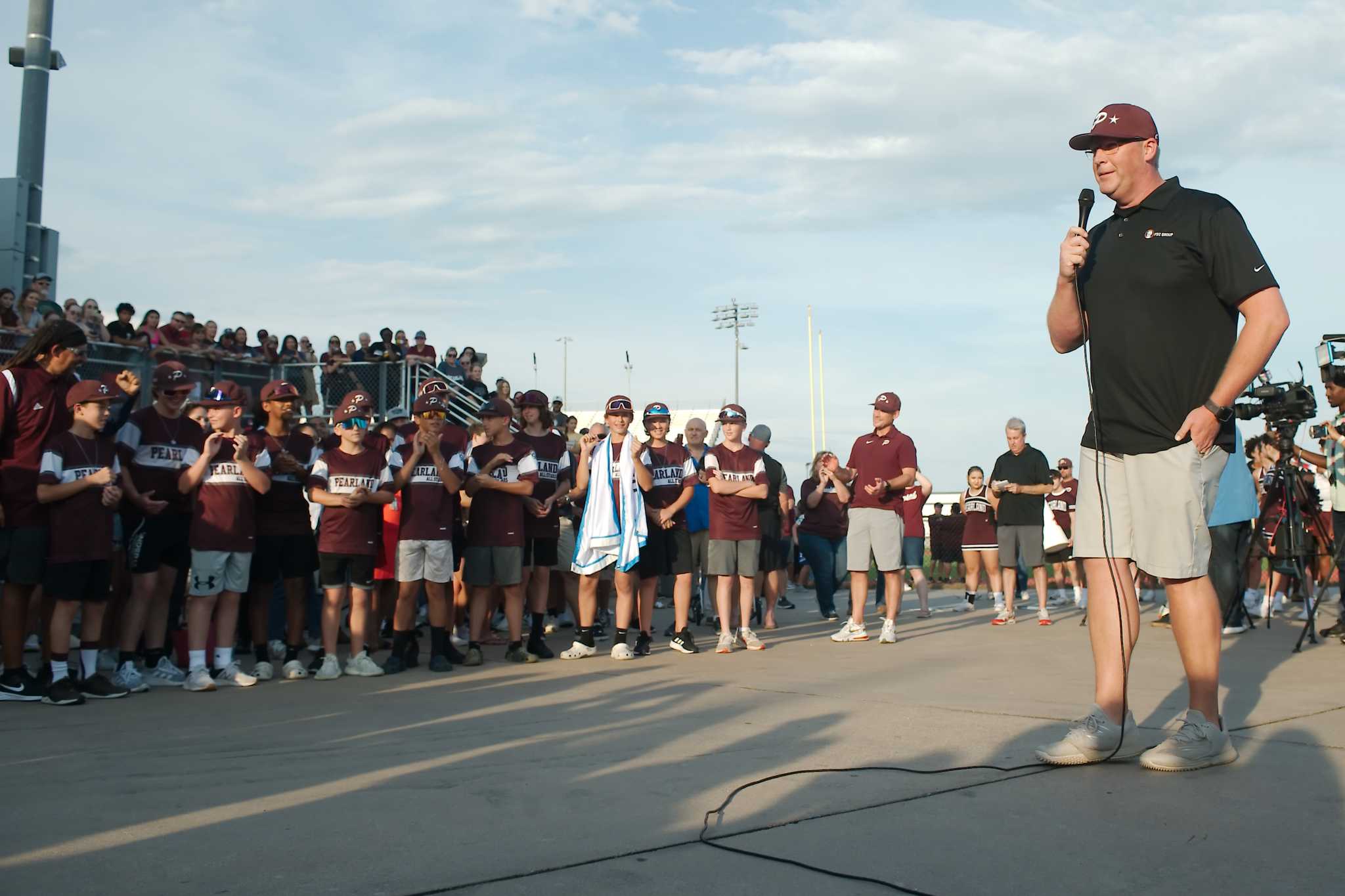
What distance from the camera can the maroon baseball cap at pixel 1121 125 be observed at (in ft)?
14.0

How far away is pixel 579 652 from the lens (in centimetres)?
861

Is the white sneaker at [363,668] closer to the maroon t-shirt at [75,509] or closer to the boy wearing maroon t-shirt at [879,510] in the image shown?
the maroon t-shirt at [75,509]

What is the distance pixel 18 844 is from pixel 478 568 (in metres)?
5.08

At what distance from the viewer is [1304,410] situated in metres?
7.57

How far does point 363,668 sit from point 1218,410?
5606 mm

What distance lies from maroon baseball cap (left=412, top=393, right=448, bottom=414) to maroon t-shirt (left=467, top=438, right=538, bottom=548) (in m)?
0.55

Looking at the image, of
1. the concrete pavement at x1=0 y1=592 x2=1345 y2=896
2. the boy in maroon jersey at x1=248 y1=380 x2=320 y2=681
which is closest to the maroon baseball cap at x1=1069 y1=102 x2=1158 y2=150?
the concrete pavement at x1=0 y1=592 x2=1345 y2=896

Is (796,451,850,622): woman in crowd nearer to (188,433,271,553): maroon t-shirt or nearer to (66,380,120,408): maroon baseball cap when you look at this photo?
(188,433,271,553): maroon t-shirt

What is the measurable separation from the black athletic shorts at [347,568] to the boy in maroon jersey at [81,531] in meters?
1.35

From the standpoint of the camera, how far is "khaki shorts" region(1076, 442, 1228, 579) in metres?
4.08

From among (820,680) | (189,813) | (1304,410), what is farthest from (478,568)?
(1304,410)

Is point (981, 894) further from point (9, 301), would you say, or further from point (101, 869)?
point (9, 301)

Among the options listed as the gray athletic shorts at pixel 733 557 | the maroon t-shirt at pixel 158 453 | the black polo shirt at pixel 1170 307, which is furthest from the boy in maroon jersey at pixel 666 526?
the black polo shirt at pixel 1170 307

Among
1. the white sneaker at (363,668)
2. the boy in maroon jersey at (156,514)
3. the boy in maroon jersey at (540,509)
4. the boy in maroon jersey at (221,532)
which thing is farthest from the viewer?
the boy in maroon jersey at (540,509)
